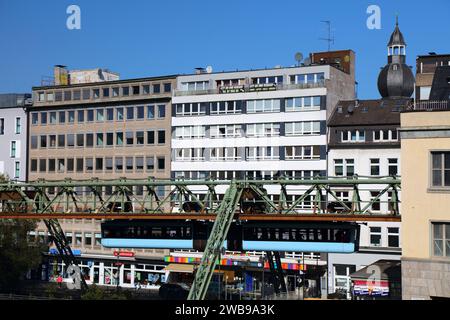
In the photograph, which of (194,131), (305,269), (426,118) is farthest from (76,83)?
(426,118)

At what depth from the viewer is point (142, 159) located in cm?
8275

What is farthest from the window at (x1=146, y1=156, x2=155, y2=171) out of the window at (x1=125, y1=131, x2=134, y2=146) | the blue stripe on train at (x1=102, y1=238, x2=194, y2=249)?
the blue stripe on train at (x1=102, y1=238, x2=194, y2=249)

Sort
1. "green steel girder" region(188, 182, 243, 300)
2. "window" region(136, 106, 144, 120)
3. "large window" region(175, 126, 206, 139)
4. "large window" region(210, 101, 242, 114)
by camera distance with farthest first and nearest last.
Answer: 1. "window" region(136, 106, 144, 120)
2. "large window" region(175, 126, 206, 139)
3. "large window" region(210, 101, 242, 114)
4. "green steel girder" region(188, 182, 243, 300)

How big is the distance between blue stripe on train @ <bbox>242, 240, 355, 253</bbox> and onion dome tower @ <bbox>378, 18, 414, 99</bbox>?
3362 centimetres

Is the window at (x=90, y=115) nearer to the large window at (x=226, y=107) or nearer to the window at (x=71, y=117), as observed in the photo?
the window at (x=71, y=117)

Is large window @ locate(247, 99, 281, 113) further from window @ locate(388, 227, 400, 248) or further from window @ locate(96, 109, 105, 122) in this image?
window @ locate(96, 109, 105, 122)

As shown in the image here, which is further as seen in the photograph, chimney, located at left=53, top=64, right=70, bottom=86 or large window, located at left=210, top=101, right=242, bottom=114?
chimney, located at left=53, top=64, right=70, bottom=86

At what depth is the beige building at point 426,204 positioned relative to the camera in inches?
1390

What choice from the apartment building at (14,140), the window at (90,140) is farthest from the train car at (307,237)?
the apartment building at (14,140)

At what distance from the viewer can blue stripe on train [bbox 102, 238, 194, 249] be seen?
52.5 m

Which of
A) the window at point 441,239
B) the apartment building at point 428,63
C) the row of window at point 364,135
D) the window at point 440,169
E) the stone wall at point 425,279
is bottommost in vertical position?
the stone wall at point 425,279

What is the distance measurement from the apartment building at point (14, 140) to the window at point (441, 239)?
66.4m

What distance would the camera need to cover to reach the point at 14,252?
233 feet

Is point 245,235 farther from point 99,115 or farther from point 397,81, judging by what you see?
point 99,115
